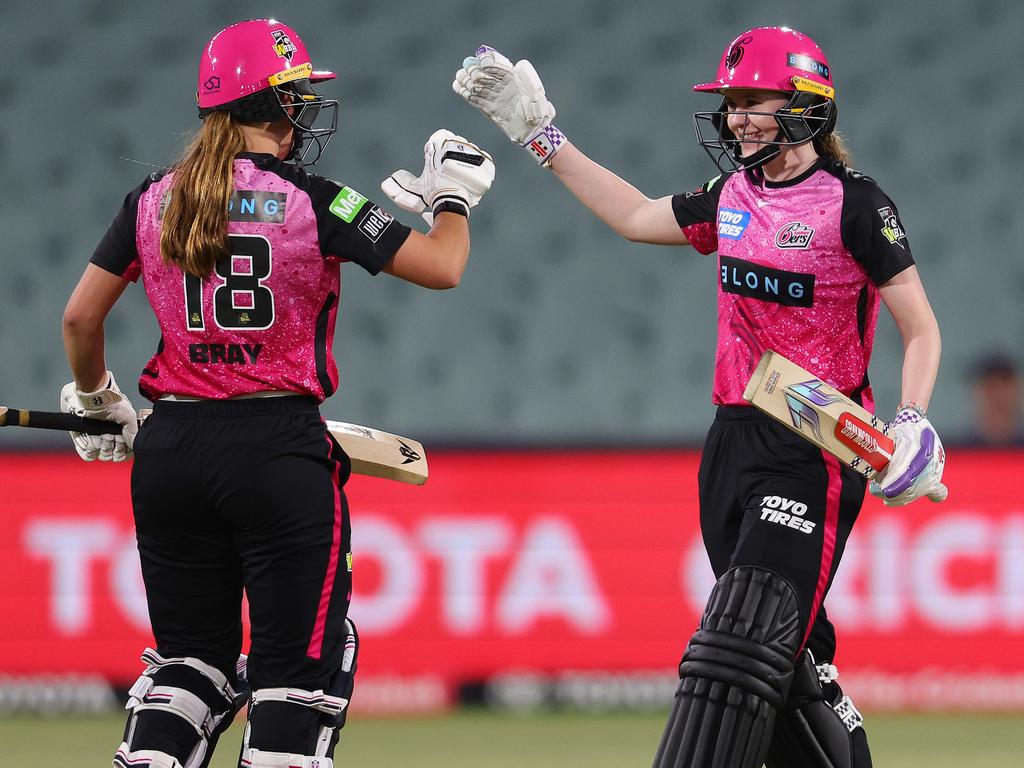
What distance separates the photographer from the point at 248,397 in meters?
3.41

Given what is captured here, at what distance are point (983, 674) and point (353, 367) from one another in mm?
3530

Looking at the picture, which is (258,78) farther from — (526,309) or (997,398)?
(997,398)

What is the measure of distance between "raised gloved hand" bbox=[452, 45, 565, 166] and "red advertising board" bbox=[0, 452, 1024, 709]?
247cm

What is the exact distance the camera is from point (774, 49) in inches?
151

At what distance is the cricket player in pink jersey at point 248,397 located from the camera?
335cm

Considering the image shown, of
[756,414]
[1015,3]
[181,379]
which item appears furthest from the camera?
[1015,3]

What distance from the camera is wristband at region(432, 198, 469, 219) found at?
3590mm

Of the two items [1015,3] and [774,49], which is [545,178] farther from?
[774,49]

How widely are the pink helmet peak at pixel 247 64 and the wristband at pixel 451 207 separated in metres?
0.37

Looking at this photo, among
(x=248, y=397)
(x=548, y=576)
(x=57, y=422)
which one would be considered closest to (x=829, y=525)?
(x=248, y=397)

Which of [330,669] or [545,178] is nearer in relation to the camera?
[330,669]

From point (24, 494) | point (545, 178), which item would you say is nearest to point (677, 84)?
point (545, 178)

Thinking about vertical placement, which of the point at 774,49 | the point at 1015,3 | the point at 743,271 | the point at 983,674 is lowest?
the point at 983,674

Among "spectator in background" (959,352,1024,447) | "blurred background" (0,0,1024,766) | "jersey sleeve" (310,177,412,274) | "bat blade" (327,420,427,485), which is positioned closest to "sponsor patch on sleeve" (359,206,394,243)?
"jersey sleeve" (310,177,412,274)
